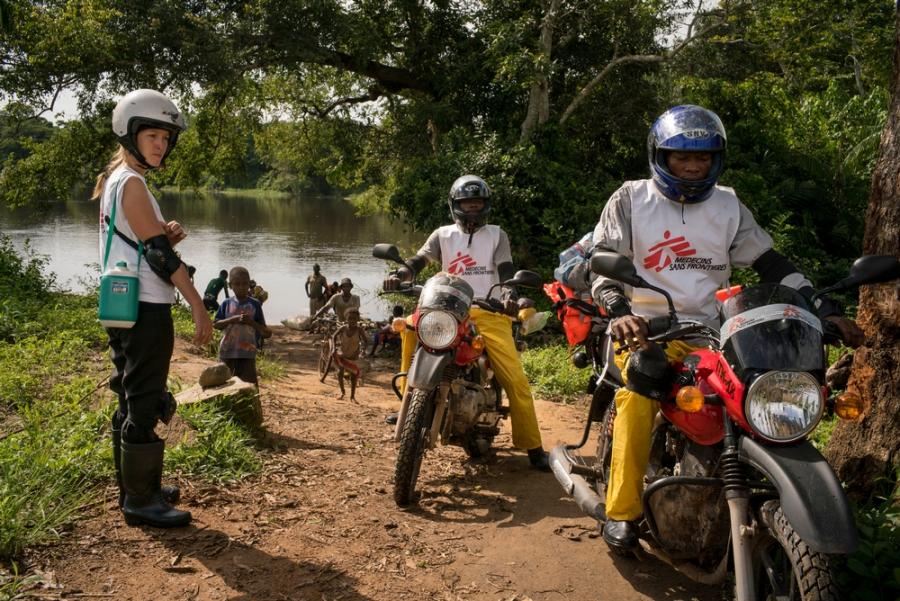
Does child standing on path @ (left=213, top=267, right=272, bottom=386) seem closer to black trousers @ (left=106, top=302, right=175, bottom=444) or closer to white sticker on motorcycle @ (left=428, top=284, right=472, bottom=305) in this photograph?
white sticker on motorcycle @ (left=428, top=284, right=472, bottom=305)

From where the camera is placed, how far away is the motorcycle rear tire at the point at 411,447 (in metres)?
4.34

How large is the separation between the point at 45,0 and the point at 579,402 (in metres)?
14.3

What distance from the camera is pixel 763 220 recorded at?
12.9 metres

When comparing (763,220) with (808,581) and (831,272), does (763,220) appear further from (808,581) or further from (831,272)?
(808,581)

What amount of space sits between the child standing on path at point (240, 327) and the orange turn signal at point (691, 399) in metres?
5.30

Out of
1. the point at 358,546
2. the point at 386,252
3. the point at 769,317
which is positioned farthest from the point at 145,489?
the point at 769,317

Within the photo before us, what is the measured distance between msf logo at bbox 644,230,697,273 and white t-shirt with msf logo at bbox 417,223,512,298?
222cm

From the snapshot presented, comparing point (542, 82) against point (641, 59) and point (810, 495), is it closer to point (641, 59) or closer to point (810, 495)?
point (641, 59)

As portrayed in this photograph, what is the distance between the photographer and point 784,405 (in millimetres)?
2514

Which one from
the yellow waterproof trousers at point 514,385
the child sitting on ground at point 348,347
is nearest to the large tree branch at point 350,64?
the child sitting on ground at point 348,347

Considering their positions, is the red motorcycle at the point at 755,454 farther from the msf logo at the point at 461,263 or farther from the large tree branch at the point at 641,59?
the large tree branch at the point at 641,59

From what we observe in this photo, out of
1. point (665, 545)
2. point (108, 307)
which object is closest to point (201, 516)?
point (108, 307)

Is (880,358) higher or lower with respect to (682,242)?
lower

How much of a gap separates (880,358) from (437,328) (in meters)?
2.36
